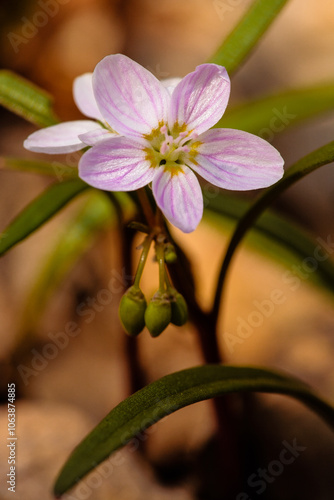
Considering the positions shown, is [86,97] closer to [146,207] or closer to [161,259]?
[146,207]

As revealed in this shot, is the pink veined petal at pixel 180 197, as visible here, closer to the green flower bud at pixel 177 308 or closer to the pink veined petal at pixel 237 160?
the pink veined petal at pixel 237 160

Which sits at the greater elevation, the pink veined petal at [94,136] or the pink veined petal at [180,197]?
the pink veined petal at [94,136]

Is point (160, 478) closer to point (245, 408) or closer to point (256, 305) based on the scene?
point (245, 408)

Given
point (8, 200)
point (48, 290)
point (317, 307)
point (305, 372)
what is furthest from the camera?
point (8, 200)

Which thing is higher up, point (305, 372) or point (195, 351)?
point (195, 351)

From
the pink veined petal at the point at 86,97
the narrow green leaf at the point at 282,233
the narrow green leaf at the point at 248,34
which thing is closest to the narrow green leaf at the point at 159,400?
the narrow green leaf at the point at 282,233

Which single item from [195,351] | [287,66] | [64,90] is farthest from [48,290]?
[287,66]

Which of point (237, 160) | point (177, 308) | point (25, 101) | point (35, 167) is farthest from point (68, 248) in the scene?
point (237, 160)
